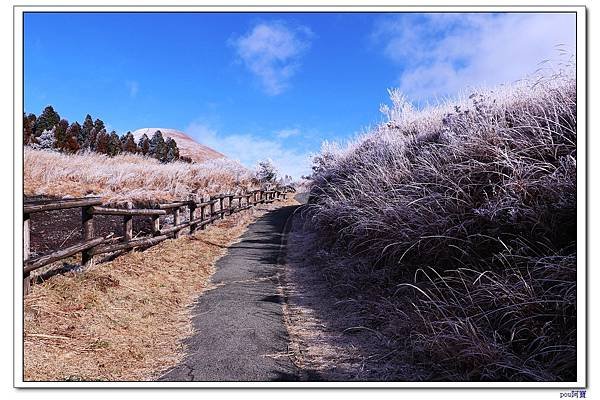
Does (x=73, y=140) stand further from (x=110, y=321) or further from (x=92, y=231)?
(x=110, y=321)

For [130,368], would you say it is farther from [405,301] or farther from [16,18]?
[16,18]

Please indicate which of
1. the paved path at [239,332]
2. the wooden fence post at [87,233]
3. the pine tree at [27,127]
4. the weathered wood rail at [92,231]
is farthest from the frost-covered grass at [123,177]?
the pine tree at [27,127]

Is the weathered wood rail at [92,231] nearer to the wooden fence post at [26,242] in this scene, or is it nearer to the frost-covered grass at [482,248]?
the wooden fence post at [26,242]

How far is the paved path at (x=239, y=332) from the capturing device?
9.88ft

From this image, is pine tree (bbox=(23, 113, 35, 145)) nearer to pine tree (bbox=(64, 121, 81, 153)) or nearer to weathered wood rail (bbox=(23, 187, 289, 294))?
weathered wood rail (bbox=(23, 187, 289, 294))

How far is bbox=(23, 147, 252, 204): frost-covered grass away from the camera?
38.7 ft

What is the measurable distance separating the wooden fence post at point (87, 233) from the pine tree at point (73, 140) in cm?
977

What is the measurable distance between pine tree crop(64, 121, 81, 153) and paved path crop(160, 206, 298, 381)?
1056 centimetres

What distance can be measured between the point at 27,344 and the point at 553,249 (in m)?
4.17

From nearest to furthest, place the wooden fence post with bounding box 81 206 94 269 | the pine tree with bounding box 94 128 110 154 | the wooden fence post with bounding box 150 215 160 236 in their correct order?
the wooden fence post with bounding box 81 206 94 269 < the wooden fence post with bounding box 150 215 160 236 < the pine tree with bounding box 94 128 110 154

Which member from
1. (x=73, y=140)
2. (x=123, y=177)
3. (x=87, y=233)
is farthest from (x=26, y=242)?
(x=73, y=140)

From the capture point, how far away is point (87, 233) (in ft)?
17.8

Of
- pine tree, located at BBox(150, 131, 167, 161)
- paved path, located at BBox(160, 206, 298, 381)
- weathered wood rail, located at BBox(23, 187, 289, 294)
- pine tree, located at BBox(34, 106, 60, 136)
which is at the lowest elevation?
paved path, located at BBox(160, 206, 298, 381)

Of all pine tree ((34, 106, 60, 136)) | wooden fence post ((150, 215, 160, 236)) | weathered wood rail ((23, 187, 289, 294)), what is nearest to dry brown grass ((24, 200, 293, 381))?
weathered wood rail ((23, 187, 289, 294))
